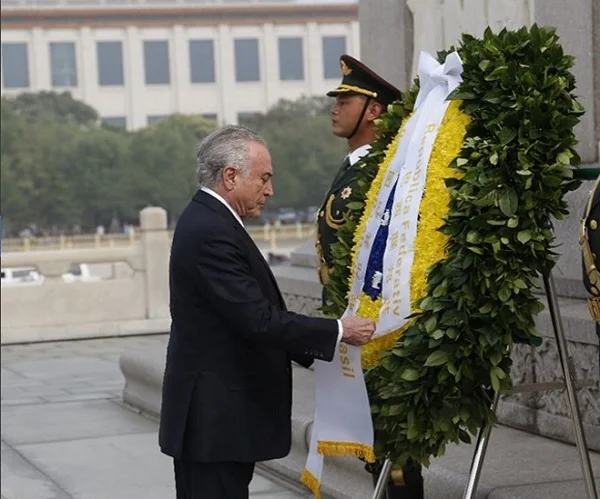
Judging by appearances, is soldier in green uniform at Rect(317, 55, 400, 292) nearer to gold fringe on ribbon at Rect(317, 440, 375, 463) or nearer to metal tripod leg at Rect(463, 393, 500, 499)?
gold fringe on ribbon at Rect(317, 440, 375, 463)

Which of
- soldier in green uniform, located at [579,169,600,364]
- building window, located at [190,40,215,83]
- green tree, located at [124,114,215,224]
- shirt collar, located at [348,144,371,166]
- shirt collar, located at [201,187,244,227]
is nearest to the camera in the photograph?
soldier in green uniform, located at [579,169,600,364]

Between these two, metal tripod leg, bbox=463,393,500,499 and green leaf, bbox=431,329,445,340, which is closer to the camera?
green leaf, bbox=431,329,445,340

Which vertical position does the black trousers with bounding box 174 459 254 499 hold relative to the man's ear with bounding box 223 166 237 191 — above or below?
below

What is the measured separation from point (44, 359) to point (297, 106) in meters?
78.2

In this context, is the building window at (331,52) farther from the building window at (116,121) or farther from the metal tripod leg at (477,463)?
the metal tripod leg at (477,463)

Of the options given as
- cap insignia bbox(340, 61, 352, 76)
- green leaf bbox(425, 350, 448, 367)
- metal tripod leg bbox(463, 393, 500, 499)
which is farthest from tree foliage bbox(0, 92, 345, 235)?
green leaf bbox(425, 350, 448, 367)

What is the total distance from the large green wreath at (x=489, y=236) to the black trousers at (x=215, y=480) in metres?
0.41

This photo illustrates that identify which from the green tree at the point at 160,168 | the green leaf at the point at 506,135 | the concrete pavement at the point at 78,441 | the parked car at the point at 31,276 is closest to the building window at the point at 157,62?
the green tree at the point at 160,168

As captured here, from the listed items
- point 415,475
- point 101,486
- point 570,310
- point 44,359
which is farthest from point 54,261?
point 415,475

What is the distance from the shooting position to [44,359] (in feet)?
39.4

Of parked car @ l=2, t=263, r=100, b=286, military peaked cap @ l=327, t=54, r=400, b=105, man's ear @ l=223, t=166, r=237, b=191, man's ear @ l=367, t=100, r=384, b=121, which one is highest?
military peaked cap @ l=327, t=54, r=400, b=105

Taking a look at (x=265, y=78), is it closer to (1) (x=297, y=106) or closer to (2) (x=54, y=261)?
(1) (x=297, y=106)

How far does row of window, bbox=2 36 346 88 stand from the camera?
9362cm

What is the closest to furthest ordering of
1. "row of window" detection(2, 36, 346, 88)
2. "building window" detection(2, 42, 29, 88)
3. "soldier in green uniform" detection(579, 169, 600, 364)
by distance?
1. "soldier in green uniform" detection(579, 169, 600, 364)
2. "building window" detection(2, 42, 29, 88)
3. "row of window" detection(2, 36, 346, 88)
